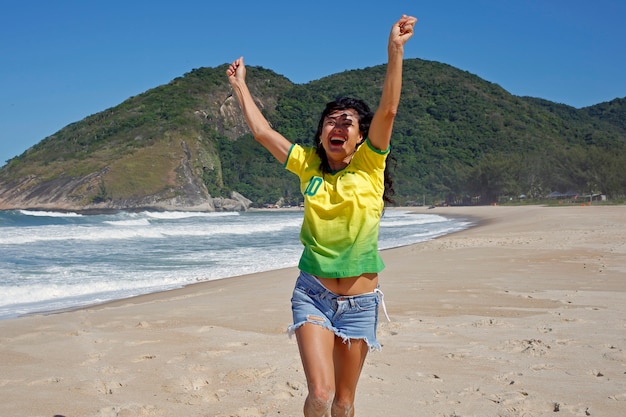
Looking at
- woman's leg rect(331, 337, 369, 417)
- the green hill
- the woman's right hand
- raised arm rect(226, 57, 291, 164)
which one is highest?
the green hill

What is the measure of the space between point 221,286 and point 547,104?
18223 cm

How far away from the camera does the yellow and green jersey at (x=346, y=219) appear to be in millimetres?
2676

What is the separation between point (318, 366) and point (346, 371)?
240mm

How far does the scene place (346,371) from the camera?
8.96ft

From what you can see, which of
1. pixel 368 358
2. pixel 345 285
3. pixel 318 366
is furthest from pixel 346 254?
pixel 368 358

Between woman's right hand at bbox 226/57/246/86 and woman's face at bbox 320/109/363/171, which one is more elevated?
woman's right hand at bbox 226/57/246/86

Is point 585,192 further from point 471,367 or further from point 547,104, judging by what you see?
point 547,104

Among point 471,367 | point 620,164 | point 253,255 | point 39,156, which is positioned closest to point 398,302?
point 471,367

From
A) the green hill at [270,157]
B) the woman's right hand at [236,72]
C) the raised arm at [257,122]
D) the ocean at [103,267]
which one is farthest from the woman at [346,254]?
the green hill at [270,157]

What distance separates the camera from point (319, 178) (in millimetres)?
2814

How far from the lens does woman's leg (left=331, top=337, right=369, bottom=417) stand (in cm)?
271

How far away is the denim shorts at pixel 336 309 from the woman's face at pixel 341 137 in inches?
21.2

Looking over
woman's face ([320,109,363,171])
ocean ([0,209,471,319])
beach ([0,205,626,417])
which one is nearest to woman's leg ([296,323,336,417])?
woman's face ([320,109,363,171])

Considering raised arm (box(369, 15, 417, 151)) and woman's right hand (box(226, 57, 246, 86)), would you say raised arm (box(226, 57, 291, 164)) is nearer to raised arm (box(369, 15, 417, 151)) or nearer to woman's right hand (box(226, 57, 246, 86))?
woman's right hand (box(226, 57, 246, 86))
